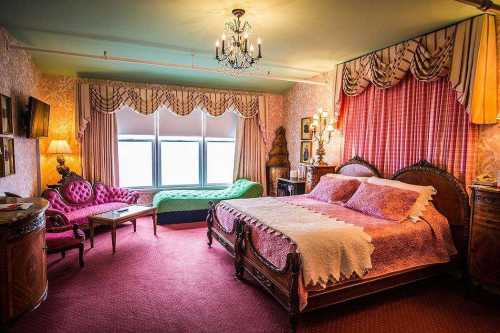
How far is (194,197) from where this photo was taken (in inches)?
217

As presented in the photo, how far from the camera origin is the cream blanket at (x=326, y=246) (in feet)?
8.00

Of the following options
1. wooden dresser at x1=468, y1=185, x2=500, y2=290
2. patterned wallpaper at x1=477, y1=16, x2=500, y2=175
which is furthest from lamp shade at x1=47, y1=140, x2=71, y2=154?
patterned wallpaper at x1=477, y1=16, x2=500, y2=175

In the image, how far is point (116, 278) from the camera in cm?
328

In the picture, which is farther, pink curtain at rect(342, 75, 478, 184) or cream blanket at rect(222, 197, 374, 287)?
pink curtain at rect(342, 75, 478, 184)

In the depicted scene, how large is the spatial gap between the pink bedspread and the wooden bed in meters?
0.08

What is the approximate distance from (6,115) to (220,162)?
411cm

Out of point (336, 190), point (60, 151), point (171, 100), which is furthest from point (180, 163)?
point (336, 190)

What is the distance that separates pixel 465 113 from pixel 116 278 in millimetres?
4152

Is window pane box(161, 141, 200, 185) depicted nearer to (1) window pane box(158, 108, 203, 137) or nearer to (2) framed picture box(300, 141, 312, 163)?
(1) window pane box(158, 108, 203, 137)

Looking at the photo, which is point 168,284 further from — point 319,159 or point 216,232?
point 319,159

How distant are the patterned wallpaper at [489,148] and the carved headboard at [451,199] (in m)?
0.29

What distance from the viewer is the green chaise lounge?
5.31m

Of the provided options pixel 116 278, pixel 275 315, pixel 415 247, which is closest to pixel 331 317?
pixel 275 315

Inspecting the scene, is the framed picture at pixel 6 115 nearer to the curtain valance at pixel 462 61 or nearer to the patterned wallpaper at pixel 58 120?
the patterned wallpaper at pixel 58 120
